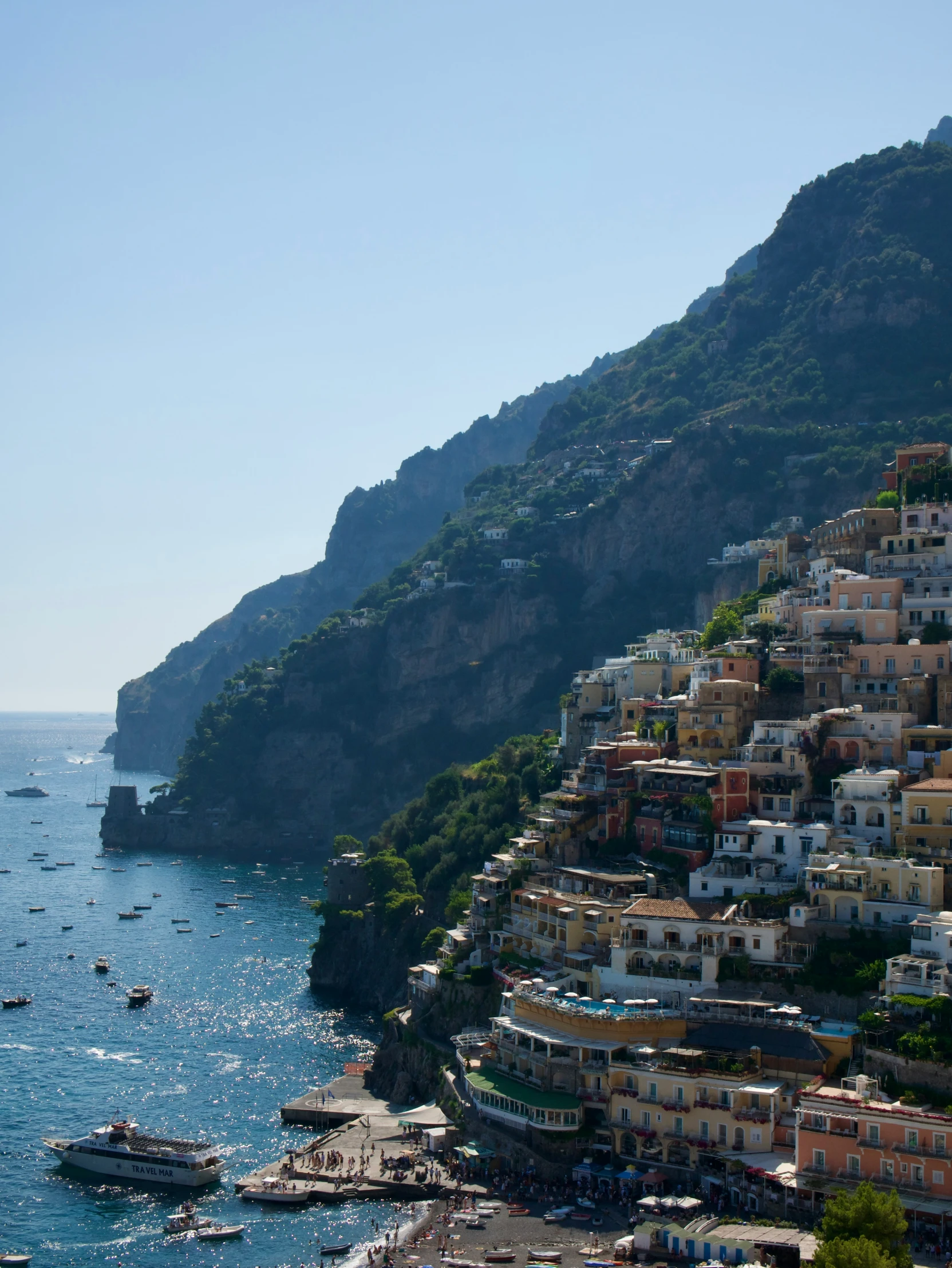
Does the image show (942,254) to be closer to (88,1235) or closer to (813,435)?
(813,435)

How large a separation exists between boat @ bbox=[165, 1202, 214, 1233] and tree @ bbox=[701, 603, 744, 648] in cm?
5201

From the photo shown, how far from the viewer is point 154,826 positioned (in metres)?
196

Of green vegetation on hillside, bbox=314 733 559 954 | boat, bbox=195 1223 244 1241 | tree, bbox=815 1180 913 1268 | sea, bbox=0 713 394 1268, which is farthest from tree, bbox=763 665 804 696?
boat, bbox=195 1223 244 1241

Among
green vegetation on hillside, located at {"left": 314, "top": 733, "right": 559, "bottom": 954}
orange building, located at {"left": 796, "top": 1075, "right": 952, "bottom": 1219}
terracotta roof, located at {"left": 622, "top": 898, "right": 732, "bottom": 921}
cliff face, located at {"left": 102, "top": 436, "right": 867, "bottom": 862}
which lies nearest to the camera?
orange building, located at {"left": 796, "top": 1075, "right": 952, "bottom": 1219}

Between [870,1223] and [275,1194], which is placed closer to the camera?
[870,1223]

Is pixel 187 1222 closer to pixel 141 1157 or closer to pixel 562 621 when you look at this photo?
pixel 141 1157

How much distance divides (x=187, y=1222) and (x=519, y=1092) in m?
14.9

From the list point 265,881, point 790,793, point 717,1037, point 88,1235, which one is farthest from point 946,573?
point 265,881

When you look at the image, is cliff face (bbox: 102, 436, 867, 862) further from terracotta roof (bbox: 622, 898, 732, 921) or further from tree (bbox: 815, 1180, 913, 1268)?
tree (bbox: 815, 1180, 913, 1268)

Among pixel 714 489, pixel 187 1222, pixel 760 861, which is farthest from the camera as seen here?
pixel 714 489

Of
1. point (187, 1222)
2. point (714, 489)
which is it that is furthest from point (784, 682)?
point (714, 489)

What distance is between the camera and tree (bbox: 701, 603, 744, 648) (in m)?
99.4

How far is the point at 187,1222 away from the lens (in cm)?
6109

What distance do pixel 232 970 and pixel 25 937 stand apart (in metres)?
25.5
